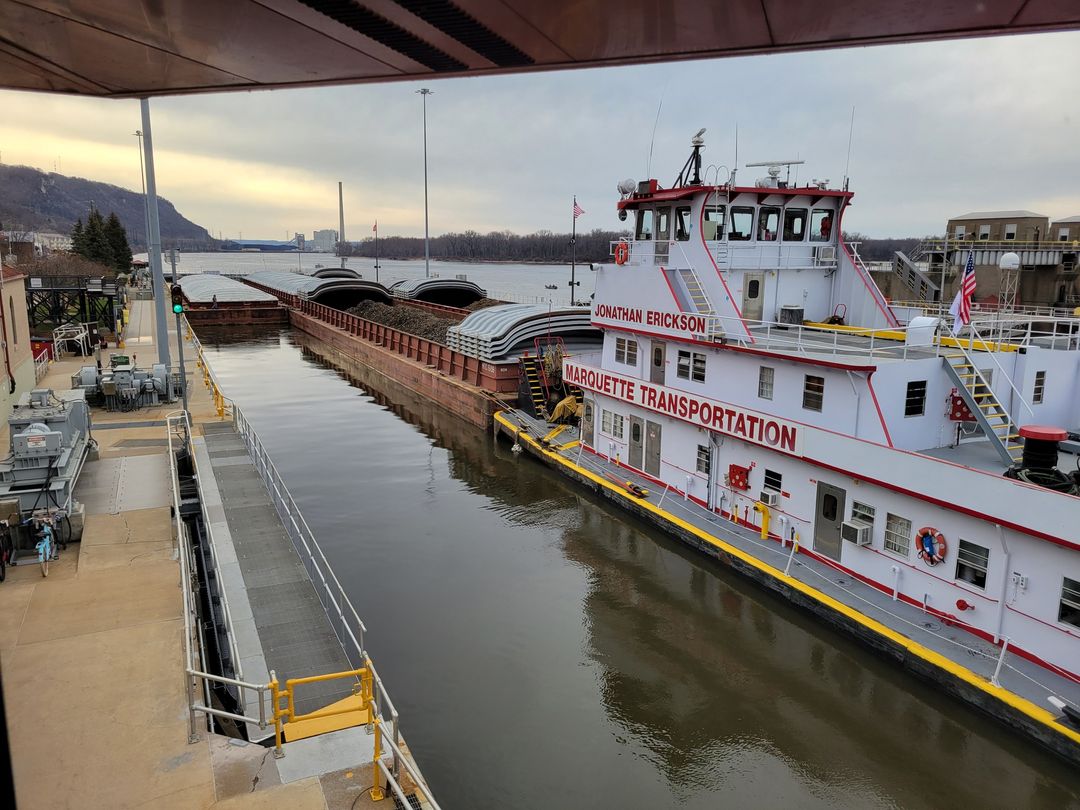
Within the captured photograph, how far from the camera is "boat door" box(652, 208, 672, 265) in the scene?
64.2 ft

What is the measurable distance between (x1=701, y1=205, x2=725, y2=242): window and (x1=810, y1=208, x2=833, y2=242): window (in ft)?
9.08

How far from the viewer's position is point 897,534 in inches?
528

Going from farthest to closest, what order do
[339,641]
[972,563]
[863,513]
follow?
1. [863,513]
2. [972,563]
3. [339,641]

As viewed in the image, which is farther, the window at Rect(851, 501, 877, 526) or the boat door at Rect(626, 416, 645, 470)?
the boat door at Rect(626, 416, 645, 470)

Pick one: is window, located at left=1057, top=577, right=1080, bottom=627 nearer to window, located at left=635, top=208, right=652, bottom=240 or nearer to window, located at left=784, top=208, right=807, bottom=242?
window, located at left=784, top=208, right=807, bottom=242

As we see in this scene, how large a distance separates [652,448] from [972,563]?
8.90 m

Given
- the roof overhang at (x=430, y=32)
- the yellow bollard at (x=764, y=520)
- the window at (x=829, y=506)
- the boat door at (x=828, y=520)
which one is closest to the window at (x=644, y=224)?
the yellow bollard at (x=764, y=520)

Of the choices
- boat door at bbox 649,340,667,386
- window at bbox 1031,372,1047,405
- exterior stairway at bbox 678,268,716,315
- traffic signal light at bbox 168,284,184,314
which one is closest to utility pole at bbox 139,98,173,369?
traffic signal light at bbox 168,284,184,314

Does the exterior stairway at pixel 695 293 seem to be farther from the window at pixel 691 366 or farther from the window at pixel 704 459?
the window at pixel 704 459

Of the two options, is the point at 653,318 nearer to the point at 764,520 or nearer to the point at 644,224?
the point at 644,224

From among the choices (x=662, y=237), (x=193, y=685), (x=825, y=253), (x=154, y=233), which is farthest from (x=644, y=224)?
(x=154, y=233)

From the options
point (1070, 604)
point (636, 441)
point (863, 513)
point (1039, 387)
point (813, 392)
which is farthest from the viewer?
point (636, 441)

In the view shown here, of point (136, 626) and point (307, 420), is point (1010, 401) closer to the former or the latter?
point (136, 626)

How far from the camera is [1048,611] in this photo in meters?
11.2
